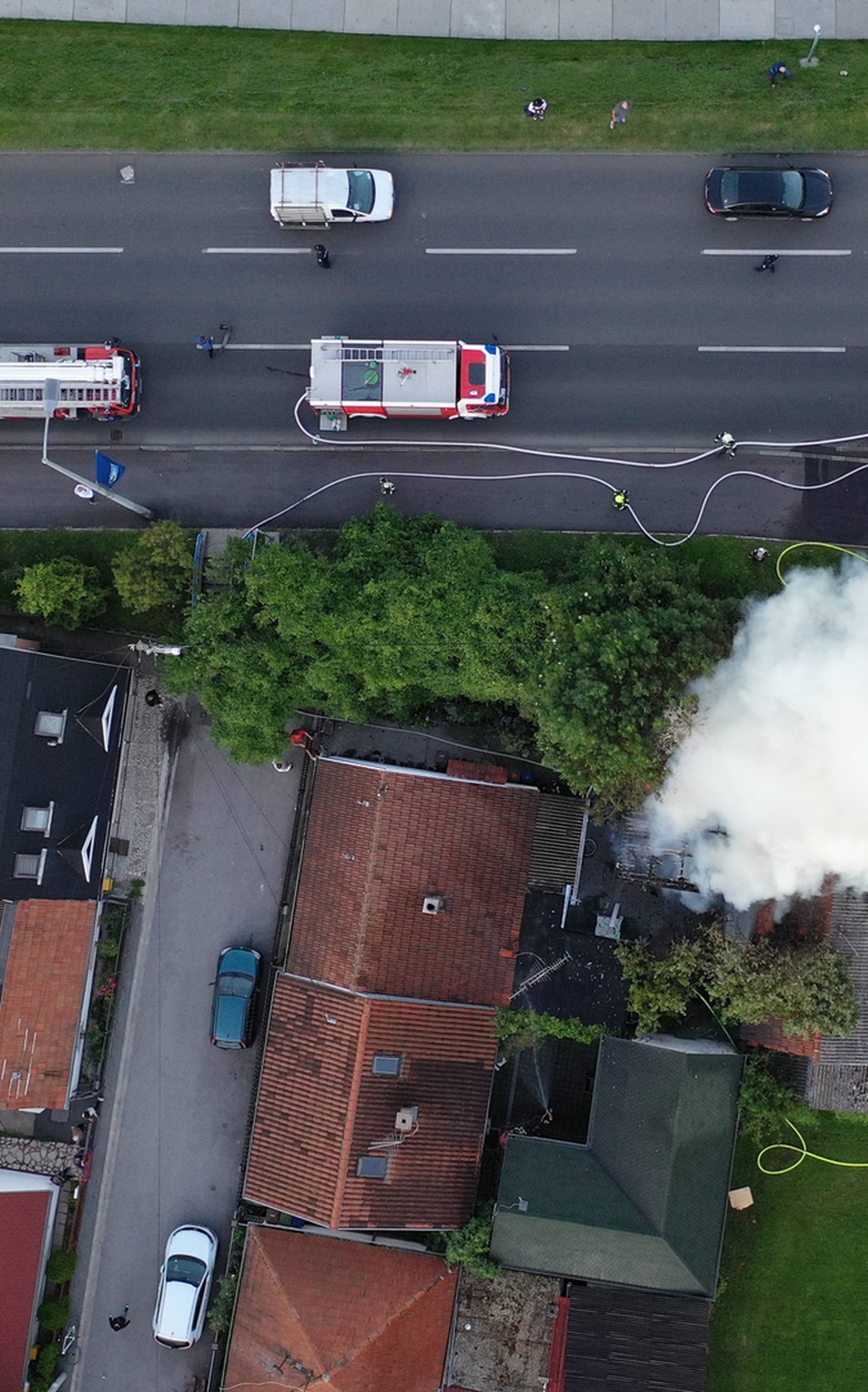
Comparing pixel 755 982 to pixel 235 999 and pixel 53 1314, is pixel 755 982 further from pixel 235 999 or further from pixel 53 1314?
pixel 53 1314

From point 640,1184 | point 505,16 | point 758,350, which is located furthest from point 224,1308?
point 505,16

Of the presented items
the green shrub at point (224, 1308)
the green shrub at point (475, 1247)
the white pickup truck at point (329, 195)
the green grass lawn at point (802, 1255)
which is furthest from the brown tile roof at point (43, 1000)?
the white pickup truck at point (329, 195)

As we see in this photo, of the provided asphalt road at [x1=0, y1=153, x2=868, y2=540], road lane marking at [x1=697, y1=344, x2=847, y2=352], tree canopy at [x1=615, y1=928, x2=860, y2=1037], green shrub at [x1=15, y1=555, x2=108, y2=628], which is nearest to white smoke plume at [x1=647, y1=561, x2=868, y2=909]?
tree canopy at [x1=615, y1=928, x2=860, y2=1037]

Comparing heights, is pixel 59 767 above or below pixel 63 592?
below

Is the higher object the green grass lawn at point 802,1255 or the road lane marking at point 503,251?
the road lane marking at point 503,251

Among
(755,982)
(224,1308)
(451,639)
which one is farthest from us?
(224,1308)

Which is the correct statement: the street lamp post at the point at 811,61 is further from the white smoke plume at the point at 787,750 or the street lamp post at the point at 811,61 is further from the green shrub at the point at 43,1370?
the green shrub at the point at 43,1370

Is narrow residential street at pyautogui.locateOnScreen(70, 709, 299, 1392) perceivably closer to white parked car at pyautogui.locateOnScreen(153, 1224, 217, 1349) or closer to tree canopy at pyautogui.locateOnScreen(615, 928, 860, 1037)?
white parked car at pyautogui.locateOnScreen(153, 1224, 217, 1349)
